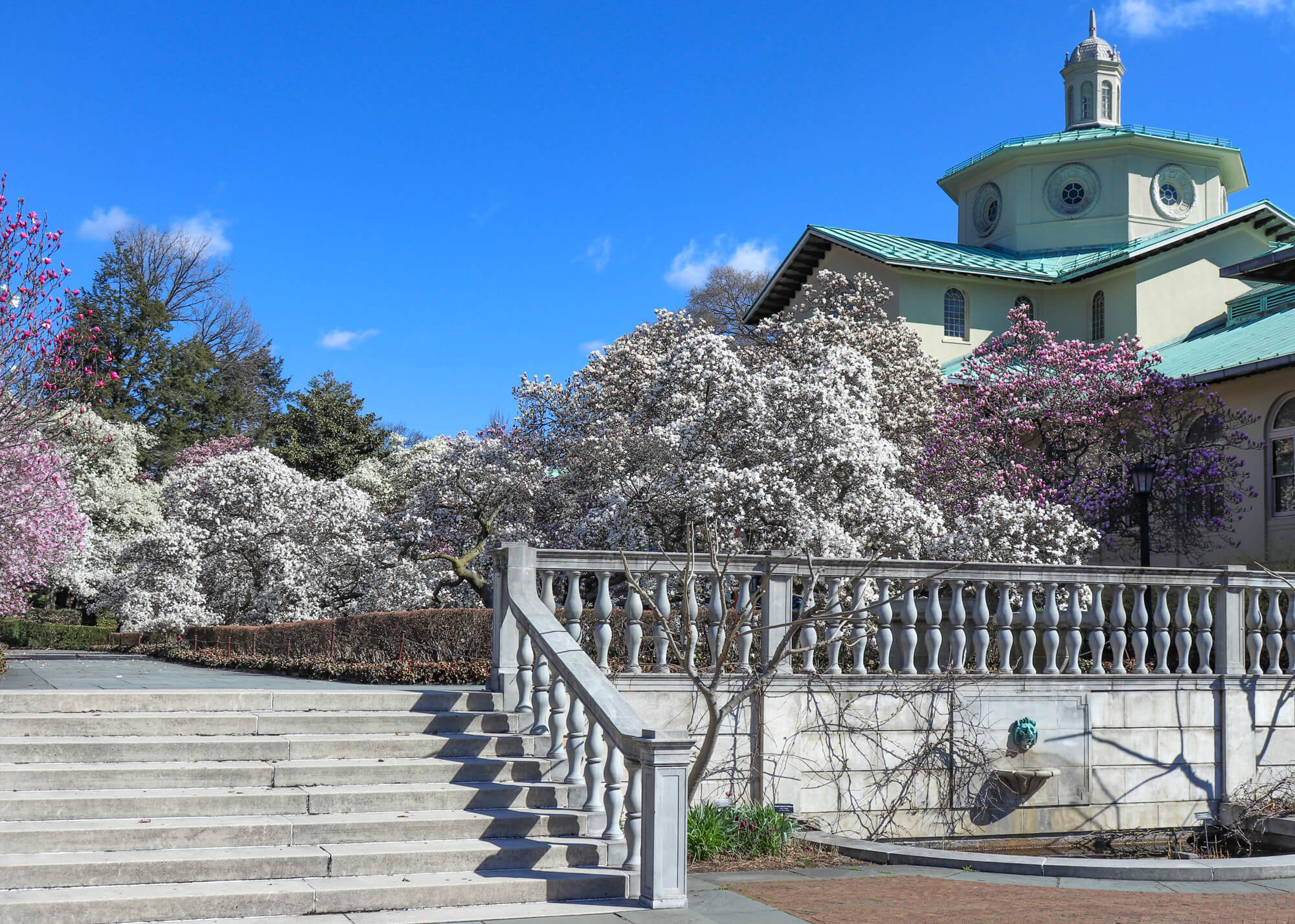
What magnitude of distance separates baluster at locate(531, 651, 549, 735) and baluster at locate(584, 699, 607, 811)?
0.88 meters

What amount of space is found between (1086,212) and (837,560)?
1205 inches

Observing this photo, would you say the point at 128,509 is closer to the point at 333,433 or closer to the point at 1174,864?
the point at 333,433

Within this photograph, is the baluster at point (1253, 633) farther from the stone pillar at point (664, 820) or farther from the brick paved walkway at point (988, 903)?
the stone pillar at point (664, 820)

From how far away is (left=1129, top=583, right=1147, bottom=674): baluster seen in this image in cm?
1167

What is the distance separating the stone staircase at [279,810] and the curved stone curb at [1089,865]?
239cm

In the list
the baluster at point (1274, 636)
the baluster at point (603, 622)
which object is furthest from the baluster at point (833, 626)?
the baluster at point (1274, 636)

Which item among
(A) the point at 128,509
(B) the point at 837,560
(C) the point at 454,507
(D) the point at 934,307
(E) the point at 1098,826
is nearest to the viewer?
(B) the point at 837,560

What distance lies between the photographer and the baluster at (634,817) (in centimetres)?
773

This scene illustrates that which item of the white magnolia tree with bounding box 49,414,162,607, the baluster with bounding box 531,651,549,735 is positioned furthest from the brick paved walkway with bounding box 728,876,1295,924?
the white magnolia tree with bounding box 49,414,162,607

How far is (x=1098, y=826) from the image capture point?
37.5ft

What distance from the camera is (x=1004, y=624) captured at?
11.1 m

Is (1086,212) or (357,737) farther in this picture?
(1086,212)

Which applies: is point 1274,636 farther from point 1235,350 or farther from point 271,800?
point 1235,350

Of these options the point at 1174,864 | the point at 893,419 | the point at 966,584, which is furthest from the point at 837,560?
the point at 893,419
